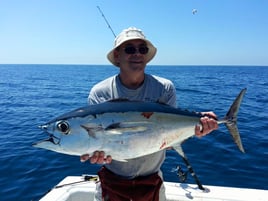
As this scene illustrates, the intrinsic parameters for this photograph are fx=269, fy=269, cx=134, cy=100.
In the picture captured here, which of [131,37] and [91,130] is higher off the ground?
[131,37]

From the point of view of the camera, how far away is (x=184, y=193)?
4324 mm

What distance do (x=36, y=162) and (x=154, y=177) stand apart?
20.4ft

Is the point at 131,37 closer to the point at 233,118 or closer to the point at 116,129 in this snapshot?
the point at 116,129

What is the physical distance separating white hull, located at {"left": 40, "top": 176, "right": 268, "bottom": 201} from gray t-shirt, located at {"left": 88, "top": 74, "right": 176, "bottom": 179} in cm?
153

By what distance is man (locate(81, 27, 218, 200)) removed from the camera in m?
2.95

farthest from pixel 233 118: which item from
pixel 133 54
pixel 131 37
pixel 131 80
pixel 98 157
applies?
pixel 98 157

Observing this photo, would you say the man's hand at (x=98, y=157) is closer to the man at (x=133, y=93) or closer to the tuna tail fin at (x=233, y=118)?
the man at (x=133, y=93)

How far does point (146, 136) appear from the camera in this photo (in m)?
2.51

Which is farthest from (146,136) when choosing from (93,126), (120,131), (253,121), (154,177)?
(253,121)

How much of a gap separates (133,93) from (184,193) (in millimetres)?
2200

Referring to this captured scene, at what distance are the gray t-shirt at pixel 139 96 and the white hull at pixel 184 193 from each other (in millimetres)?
1526

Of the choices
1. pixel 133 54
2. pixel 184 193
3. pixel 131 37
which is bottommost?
pixel 184 193

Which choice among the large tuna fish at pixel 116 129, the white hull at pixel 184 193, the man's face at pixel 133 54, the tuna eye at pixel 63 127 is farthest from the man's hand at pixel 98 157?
the white hull at pixel 184 193

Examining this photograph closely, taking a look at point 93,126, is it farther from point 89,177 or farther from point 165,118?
point 89,177
